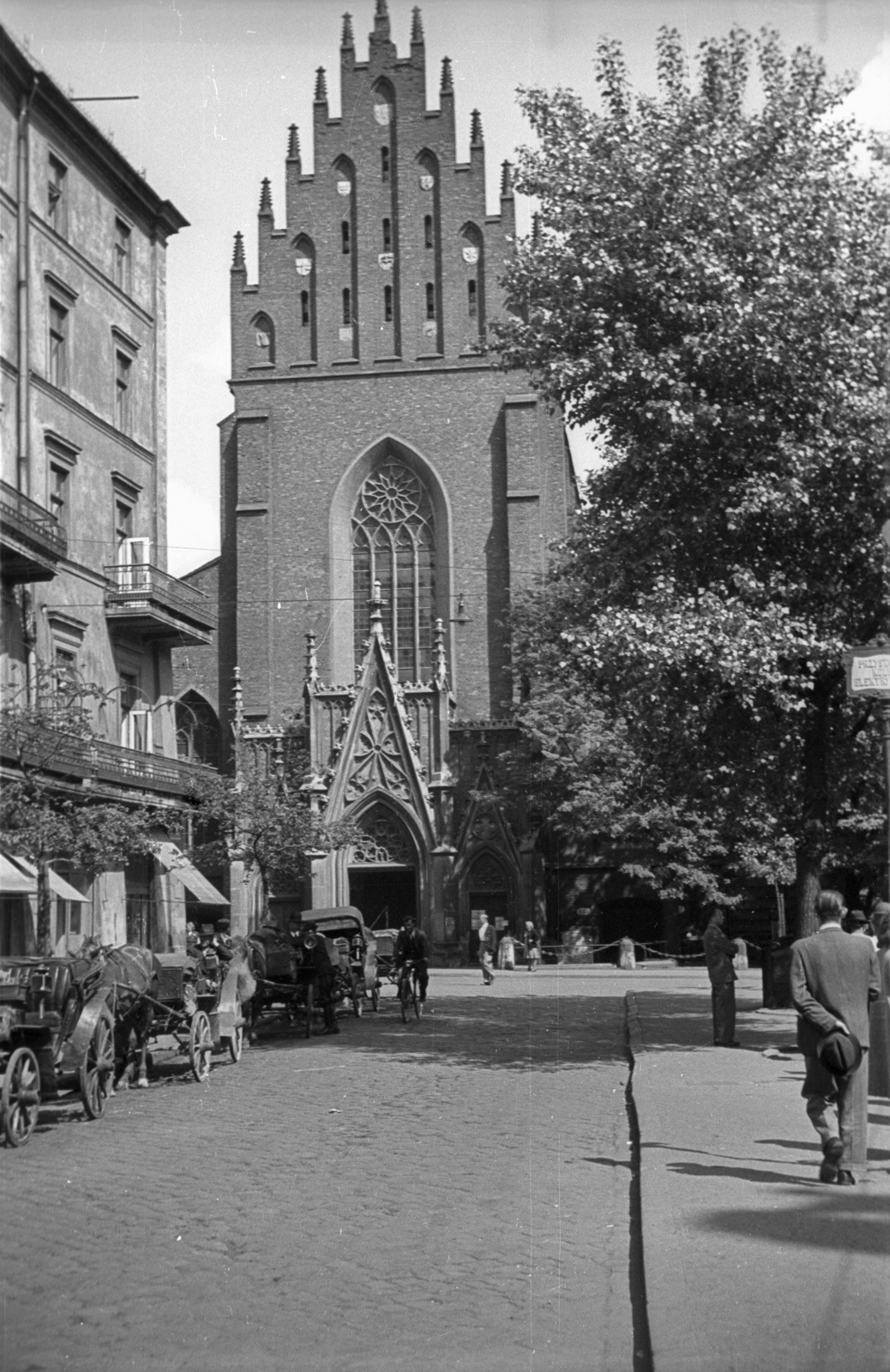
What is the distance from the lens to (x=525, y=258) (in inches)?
720

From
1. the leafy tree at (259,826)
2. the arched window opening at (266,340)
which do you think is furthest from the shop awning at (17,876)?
the arched window opening at (266,340)

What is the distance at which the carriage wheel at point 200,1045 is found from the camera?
1550 cm

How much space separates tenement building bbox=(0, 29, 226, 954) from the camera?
20375 millimetres

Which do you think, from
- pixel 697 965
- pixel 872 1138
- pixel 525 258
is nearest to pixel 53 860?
pixel 525 258

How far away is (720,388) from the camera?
17.2 m

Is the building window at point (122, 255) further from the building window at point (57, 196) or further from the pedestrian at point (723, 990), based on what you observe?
the pedestrian at point (723, 990)

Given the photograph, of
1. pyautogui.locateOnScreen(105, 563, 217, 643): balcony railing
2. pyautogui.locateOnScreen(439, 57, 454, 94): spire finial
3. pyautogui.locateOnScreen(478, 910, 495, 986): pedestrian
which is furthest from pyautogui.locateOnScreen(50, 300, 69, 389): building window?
pyautogui.locateOnScreen(439, 57, 454, 94): spire finial

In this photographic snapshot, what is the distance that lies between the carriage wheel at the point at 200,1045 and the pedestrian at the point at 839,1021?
7616 millimetres

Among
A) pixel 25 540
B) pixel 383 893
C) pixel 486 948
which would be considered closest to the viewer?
pixel 25 540

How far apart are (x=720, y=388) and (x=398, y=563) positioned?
3634 cm

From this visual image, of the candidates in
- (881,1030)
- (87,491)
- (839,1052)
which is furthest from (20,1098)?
(87,491)

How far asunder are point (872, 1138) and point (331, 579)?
42.9 metres

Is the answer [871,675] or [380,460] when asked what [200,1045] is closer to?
[871,675]

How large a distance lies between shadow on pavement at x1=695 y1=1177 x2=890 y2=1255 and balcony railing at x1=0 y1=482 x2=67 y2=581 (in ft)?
54.2
